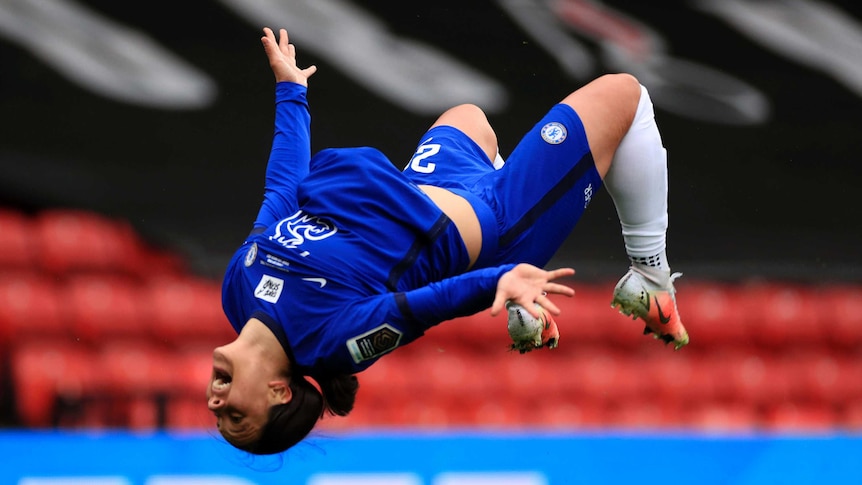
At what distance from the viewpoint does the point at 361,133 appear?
5035mm

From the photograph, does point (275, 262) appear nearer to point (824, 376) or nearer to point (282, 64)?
point (282, 64)

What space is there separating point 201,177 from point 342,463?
1.79 meters

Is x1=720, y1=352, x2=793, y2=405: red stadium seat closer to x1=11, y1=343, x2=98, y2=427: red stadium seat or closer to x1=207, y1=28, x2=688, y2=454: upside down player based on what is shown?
x1=207, y1=28, x2=688, y2=454: upside down player

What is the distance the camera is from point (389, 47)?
5.06m

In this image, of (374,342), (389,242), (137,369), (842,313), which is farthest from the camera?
(842,313)

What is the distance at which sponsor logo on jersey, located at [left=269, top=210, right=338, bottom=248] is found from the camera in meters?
2.42

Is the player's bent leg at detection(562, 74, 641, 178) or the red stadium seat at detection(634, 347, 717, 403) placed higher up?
the player's bent leg at detection(562, 74, 641, 178)

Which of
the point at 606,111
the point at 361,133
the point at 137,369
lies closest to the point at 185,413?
the point at 137,369

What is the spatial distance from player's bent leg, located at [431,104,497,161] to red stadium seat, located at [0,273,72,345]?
2.51 meters

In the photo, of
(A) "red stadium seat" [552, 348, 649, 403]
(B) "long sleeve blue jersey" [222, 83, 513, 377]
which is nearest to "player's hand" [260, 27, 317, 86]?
(B) "long sleeve blue jersey" [222, 83, 513, 377]

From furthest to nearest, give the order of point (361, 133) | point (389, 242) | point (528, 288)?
point (361, 133) < point (389, 242) < point (528, 288)

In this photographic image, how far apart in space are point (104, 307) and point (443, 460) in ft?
6.14

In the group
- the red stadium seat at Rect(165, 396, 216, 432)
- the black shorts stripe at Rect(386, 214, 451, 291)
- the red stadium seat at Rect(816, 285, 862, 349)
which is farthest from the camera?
the red stadium seat at Rect(816, 285, 862, 349)

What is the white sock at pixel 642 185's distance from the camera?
264 centimetres
